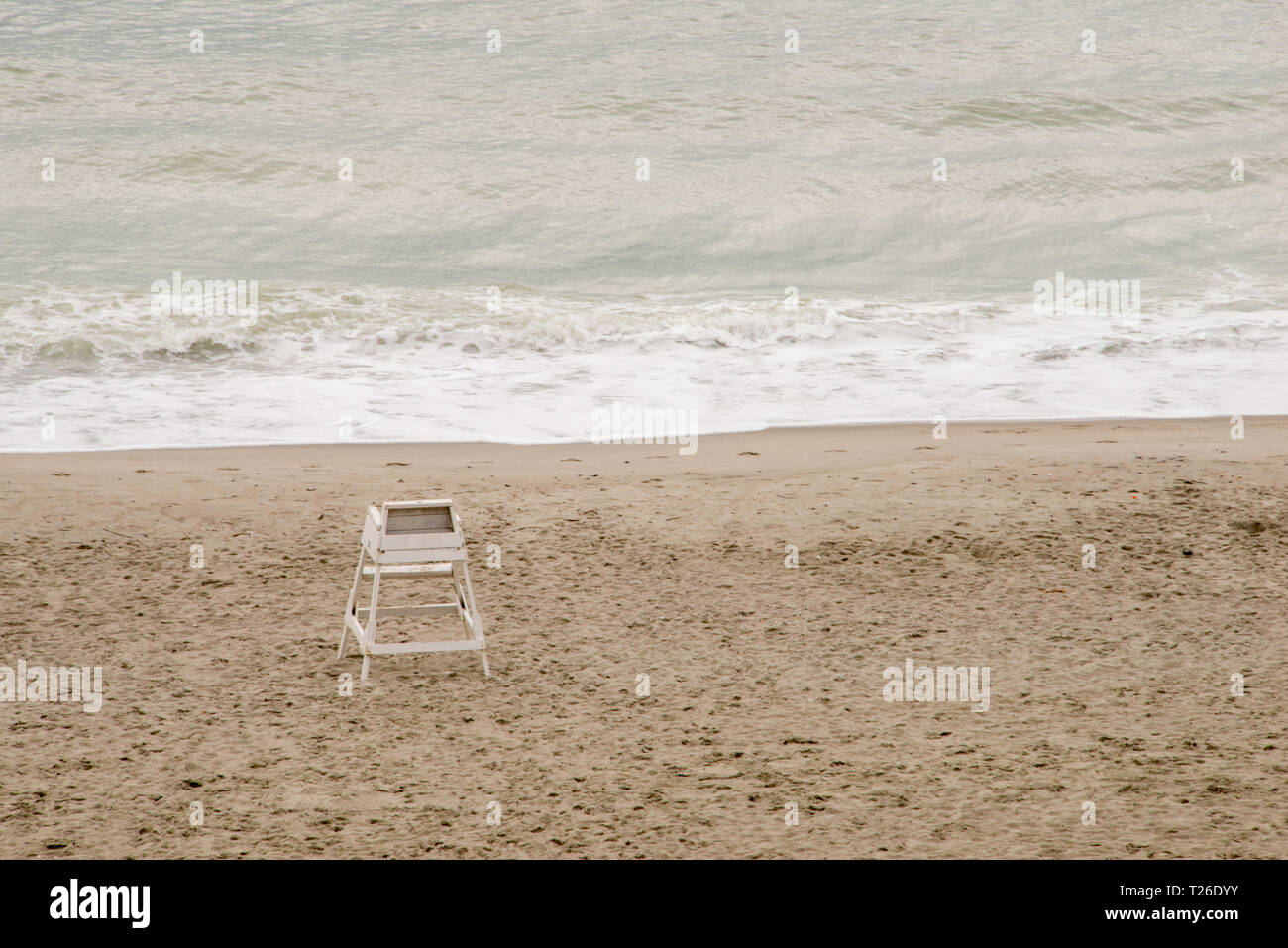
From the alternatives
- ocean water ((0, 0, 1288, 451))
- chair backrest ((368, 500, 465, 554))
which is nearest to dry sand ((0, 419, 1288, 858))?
chair backrest ((368, 500, 465, 554))

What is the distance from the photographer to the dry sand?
3896 millimetres

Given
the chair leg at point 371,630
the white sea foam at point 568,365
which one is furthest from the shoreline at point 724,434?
the chair leg at point 371,630

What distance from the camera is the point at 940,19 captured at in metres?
27.0

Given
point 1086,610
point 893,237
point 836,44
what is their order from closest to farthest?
1. point 1086,610
2. point 893,237
3. point 836,44

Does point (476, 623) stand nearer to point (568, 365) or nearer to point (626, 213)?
point (568, 365)

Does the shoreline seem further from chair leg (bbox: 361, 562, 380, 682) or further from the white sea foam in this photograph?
chair leg (bbox: 361, 562, 380, 682)

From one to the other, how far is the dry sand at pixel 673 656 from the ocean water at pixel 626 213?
2.01 metres

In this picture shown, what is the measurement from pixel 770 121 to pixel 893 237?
5014 millimetres

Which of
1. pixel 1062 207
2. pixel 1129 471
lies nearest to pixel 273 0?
pixel 1062 207

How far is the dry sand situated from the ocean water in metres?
2.01

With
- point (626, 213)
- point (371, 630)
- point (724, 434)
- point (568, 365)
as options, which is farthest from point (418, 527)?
point (626, 213)

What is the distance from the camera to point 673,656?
17.7ft

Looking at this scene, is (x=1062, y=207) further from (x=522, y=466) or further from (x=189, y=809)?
(x=189, y=809)

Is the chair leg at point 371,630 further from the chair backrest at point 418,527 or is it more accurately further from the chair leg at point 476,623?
the chair leg at point 476,623
